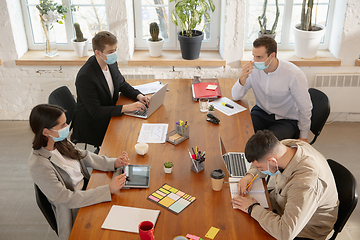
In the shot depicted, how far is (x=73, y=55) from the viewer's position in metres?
4.24

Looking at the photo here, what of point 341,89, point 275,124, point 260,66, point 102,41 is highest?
point 102,41

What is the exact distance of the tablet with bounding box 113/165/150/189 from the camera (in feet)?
6.63

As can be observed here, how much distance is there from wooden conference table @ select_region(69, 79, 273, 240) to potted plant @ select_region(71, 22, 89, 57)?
4.44 ft

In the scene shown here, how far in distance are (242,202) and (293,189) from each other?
0.29m

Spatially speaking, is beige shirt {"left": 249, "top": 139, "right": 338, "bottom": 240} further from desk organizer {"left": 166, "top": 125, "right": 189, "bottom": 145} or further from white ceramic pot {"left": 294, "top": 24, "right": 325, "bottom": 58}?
white ceramic pot {"left": 294, "top": 24, "right": 325, "bottom": 58}

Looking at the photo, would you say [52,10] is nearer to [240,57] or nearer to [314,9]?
[240,57]

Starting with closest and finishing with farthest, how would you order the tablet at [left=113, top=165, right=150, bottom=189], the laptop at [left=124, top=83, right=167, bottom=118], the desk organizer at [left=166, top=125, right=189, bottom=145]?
the tablet at [left=113, top=165, right=150, bottom=189]
the desk organizer at [left=166, top=125, right=189, bottom=145]
the laptop at [left=124, top=83, right=167, bottom=118]

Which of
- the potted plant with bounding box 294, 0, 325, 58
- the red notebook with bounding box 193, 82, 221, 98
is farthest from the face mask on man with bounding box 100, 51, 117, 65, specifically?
the potted plant with bounding box 294, 0, 325, 58

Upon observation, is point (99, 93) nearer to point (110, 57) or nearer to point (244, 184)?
point (110, 57)

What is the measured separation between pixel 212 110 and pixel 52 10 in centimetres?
238

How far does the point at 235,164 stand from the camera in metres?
2.22

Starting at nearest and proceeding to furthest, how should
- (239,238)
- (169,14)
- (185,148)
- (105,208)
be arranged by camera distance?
(239,238), (105,208), (185,148), (169,14)

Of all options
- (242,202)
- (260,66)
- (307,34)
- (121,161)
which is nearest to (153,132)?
(121,161)

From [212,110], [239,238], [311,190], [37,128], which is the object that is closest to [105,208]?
[37,128]
